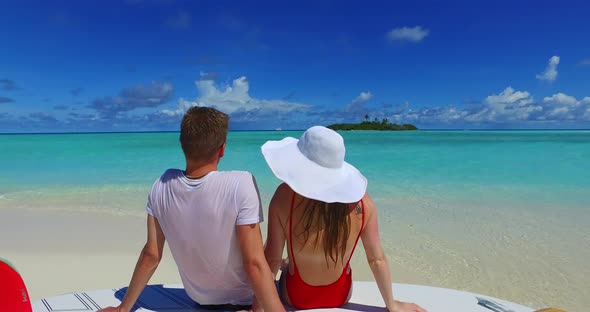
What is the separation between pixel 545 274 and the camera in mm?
4273

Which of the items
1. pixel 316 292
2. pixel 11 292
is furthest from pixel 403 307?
pixel 11 292

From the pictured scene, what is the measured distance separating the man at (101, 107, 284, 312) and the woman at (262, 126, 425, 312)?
15 cm

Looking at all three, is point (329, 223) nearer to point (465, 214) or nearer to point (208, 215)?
point (208, 215)

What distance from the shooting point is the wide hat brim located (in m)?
1.72

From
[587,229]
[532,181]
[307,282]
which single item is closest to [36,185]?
[307,282]

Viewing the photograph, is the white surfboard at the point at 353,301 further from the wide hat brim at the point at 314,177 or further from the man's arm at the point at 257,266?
the wide hat brim at the point at 314,177

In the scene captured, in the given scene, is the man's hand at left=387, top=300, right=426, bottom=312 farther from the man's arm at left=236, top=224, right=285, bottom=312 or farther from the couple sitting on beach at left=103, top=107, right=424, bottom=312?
the man's arm at left=236, top=224, right=285, bottom=312

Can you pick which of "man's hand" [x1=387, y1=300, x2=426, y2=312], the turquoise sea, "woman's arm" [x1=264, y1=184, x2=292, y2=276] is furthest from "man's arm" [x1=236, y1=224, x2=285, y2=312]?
the turquoise sea

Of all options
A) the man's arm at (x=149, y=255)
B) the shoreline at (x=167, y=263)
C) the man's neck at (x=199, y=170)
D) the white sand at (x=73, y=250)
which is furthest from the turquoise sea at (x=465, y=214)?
the man's neck at (x=199, y=170)

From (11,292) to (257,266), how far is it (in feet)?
3.56

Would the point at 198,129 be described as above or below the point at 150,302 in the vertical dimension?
above

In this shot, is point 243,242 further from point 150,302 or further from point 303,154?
point 150,302

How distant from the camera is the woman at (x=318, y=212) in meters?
1.76

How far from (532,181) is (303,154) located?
1091cm
